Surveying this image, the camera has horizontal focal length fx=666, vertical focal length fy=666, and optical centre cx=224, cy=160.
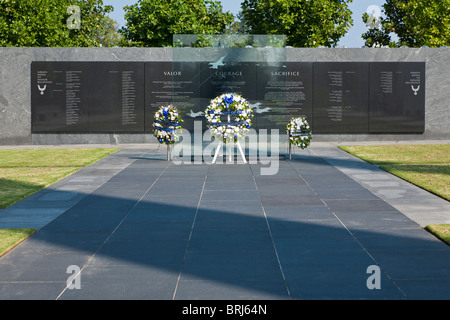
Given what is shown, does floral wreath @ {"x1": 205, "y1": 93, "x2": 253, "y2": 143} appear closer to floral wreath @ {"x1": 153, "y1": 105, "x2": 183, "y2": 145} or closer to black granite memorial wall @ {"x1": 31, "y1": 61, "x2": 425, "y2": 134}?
floral wreath @ {"x1": 153, "y1": 105, "x2": 183, "y2": 145}

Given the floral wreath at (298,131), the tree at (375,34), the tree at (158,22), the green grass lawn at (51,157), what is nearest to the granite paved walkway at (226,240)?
the green grass lawn at (51,157)

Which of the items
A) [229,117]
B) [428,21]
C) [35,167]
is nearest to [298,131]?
[229,117]

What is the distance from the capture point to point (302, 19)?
4109 cm

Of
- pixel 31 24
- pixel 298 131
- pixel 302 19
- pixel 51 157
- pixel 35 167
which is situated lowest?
pixel 35 167

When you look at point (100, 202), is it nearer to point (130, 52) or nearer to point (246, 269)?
point (246, 269)

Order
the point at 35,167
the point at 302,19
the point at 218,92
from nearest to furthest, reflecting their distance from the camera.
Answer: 1. the point at 35,167
2. the point at 218,92
3. the point at 302,19

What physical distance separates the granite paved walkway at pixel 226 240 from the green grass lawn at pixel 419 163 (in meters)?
0.35

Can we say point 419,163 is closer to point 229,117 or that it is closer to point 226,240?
point 229,117

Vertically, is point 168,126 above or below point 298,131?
above

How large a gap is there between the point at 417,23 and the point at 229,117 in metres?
30.6

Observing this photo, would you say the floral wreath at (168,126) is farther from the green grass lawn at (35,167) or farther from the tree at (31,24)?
the tree at (31,24)

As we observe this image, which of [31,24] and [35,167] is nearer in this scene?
[35,167]
